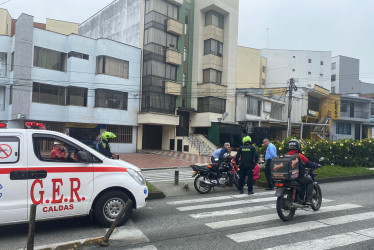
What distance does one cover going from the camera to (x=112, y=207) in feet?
18.4

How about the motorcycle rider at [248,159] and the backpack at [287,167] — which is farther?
the motorcycle rider at [248,159]

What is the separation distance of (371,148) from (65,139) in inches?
637

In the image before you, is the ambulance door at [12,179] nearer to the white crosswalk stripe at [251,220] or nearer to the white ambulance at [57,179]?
the white ambulance at [57,179]

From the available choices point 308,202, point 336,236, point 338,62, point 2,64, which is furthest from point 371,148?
point 338,62

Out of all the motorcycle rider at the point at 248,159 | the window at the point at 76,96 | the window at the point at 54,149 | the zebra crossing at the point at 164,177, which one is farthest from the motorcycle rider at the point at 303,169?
the window at the point at 76,96

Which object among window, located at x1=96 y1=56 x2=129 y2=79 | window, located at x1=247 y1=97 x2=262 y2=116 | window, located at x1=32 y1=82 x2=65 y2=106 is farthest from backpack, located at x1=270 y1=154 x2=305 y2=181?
window, located at x1=247 y1=97 x2=262 y2=116

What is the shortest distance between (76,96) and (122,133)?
5.37 m

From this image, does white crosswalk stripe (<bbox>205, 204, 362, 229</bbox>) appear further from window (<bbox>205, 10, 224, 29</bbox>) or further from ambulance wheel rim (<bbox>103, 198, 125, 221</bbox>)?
window (<bbox>205, 10, 224, 29</bbox>)

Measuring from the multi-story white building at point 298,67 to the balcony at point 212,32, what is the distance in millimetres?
22046

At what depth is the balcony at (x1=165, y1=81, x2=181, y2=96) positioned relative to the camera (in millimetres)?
29406

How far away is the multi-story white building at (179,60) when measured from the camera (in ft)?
94.6

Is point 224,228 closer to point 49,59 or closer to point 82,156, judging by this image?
point 82,156

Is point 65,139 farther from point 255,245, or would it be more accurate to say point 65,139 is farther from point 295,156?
point 295,156

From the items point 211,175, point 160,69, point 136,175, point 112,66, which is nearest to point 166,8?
point 160,69
